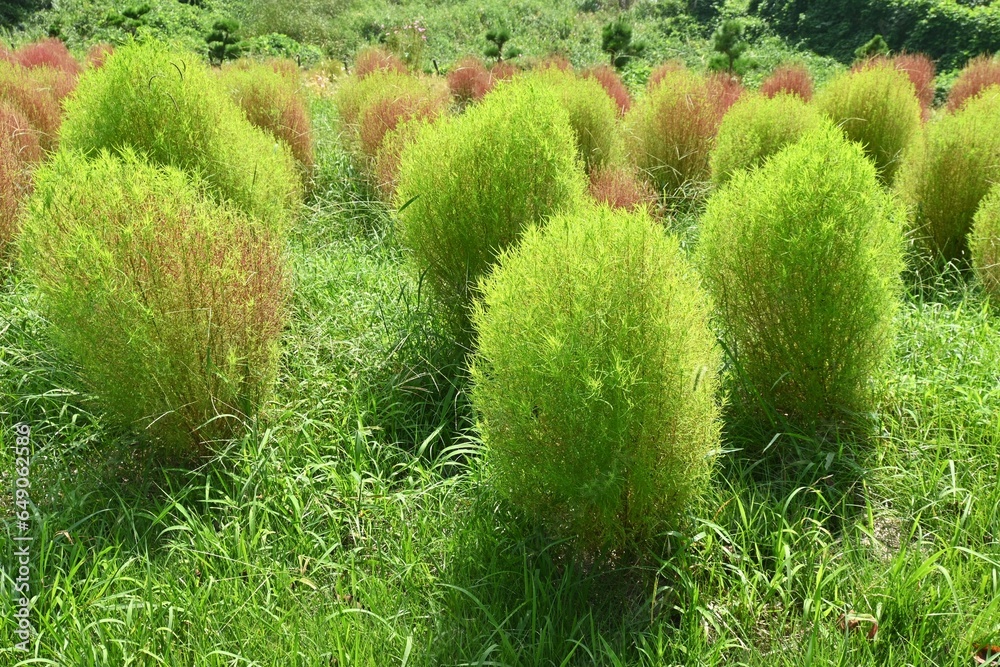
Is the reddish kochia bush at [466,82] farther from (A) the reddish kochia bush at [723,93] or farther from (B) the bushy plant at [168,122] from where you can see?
(B) the bushy plant at [168,122]

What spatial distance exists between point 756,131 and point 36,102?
4655mm

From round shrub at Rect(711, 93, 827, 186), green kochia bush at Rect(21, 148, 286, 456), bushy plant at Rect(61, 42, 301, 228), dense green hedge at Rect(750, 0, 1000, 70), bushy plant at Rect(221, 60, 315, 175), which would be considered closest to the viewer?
green kochia bush at Rect(21, 148, 286, 456)

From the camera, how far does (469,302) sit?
3.05 meters

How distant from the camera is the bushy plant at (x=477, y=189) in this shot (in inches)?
116

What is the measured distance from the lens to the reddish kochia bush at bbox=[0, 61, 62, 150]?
4820 millimetres

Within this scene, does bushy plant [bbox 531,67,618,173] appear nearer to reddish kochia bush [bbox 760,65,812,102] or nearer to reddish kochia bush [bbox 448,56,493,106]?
reddish kochia bush [bbox 448,56,493,106]

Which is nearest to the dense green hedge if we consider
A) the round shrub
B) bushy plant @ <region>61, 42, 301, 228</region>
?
the round shrub

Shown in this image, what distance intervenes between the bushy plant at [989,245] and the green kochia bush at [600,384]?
83.2 inches

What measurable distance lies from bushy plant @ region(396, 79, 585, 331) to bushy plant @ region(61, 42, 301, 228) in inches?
38.5

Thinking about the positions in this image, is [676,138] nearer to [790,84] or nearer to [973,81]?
[790,84]

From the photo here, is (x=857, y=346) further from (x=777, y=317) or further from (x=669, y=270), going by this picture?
(x=669, y=270)

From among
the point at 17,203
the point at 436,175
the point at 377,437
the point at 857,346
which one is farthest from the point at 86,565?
the point at 857,346

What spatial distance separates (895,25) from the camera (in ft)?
52.9

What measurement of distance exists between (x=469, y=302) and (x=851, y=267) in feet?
4.62
